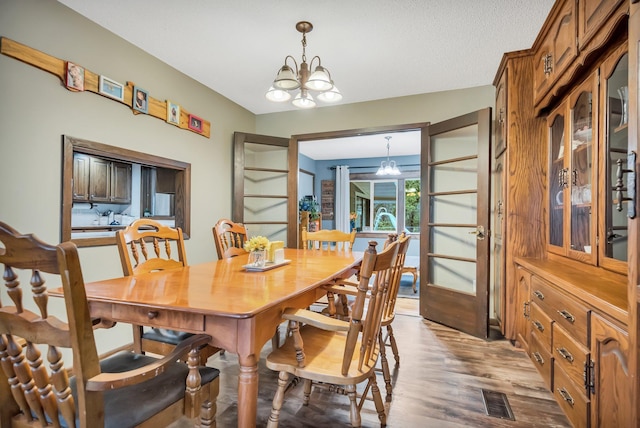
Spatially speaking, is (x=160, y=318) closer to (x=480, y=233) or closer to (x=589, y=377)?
(x=589, y=377)

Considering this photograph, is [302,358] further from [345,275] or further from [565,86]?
[565,86]

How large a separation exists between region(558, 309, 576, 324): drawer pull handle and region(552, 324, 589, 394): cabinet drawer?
0.08 meters

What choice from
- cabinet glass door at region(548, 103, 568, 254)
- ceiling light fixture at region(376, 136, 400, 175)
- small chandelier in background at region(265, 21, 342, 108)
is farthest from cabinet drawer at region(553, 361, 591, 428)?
ceiling light fixture at region(376, 136, 400, 175)

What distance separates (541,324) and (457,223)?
4.64 ft

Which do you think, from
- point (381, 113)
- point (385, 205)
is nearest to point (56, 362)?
Answer: point (381, 113)

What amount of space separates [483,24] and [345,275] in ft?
6.76

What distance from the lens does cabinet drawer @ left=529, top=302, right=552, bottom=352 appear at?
6.21 feet

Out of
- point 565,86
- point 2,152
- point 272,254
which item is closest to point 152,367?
point 272,254

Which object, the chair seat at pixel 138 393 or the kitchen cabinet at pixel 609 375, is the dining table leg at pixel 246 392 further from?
the kitchen cabinet at pixel 609 375

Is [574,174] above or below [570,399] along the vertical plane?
above

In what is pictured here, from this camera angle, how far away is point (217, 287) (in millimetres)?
1457

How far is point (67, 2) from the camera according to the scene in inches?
85.8

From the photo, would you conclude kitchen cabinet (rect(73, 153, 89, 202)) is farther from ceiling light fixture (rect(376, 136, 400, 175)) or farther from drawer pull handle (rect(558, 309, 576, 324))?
drawer pull handle (rect(558, 309, 576, 324))

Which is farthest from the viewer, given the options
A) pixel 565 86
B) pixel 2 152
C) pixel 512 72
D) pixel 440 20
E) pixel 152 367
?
pixel 512 72
